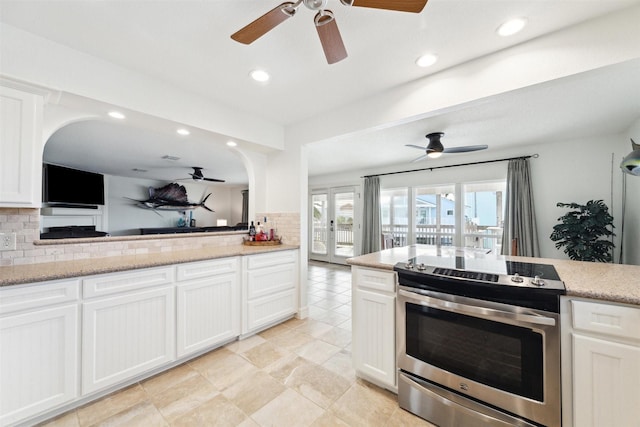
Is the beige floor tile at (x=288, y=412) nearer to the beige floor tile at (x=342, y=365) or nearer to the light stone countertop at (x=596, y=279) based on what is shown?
the beige floor tile at (x=342, y=365)

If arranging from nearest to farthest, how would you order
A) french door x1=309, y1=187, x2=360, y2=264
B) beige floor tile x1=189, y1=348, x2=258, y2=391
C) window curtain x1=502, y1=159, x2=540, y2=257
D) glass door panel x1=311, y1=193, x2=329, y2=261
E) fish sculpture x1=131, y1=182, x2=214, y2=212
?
beige floor tile x1=189, y1=348, x2=258, y2=391 → window curtain x1=502, y1=159, x2=540, y2=257 → french door x1=309, y1=187, x2=360, y2=264 → glass door panel x1=311, y1=193, x2=329, y2=261 → fish sculpture x1=131, y1=182, x2=214, y2=212

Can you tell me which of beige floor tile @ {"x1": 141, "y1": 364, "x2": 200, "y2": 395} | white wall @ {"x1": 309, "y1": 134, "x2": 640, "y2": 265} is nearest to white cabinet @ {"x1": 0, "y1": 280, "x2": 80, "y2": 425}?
beige floor tile @ {"x1": 141, "y1": 364, "x2": 200, "y2": 395}

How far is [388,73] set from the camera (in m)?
2.05

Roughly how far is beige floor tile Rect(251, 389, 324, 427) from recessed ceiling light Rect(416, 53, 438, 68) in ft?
8.47

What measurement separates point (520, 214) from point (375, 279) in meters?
3.83

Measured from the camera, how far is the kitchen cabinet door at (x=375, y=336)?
5.57ft

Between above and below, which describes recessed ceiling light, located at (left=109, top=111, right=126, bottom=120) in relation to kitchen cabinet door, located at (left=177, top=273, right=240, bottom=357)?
above

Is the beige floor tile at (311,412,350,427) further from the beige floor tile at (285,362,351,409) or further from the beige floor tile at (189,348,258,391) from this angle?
the beige floor tile at (189,348,258,391)

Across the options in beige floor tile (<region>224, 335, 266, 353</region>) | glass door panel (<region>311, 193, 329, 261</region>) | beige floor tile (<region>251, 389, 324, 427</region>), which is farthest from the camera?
glass door panel (<region>311, 193, 329, 261</region>)

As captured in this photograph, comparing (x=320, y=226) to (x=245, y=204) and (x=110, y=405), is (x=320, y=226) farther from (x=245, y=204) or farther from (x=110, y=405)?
(x=110, y=405)

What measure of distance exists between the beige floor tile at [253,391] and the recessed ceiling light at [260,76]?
2.47m

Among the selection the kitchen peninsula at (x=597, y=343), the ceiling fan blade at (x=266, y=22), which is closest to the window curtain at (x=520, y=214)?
the kitchen peninsula at (x=597, y=343)

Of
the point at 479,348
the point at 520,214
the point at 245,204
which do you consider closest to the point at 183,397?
the point at 479,348

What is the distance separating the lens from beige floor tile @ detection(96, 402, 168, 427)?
1.48 metres
